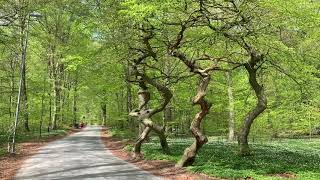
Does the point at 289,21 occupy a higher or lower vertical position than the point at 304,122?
higher

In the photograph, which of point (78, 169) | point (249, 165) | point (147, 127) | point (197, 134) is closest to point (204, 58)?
point (197, 134)

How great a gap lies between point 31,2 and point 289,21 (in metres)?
16.5

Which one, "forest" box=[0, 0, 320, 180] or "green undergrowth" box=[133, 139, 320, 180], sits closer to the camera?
"green undergrowth" box=[133, 139, 320, 180]

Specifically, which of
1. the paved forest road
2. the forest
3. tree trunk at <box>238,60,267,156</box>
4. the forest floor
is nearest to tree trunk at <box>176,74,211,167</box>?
the forest

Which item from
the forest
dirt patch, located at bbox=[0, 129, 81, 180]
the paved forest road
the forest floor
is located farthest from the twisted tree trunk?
dirt patch, located at bbox=[0, 129, 81, 180]

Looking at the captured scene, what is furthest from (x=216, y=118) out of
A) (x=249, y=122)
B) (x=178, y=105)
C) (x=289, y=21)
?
(x=289, y=21)

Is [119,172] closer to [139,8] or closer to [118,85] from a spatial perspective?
[139,8]

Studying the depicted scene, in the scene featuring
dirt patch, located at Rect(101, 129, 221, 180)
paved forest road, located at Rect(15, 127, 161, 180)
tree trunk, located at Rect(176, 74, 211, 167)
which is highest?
tree trunk, located at Rect(176, 74, 211, 167)

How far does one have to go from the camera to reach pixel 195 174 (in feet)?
51.8

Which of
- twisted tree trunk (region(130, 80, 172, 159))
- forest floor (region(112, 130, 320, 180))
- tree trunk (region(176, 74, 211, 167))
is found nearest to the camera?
forest floor (region(112, 130, 320, 180))

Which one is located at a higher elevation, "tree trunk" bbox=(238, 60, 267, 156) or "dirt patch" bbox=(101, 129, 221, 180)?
"tree trunk" bbox=(238, 60, 267, 156)

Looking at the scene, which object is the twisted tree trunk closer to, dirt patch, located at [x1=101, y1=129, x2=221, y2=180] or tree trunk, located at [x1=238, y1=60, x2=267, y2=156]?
dirt patch, located at [x1=101, y1=129, x2=221, y2=180]

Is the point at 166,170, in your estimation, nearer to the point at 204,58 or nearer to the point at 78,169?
the point at 78,169

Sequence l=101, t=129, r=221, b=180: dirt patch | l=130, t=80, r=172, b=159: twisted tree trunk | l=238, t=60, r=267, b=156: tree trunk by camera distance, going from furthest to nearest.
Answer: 1. l=130, t=80, r=172, b=159: twisted tree trunk
2. l=238, t=60, r=267, b=156: tree trunk
3. l=101, t=129, r=221, b=180: dirt patch
